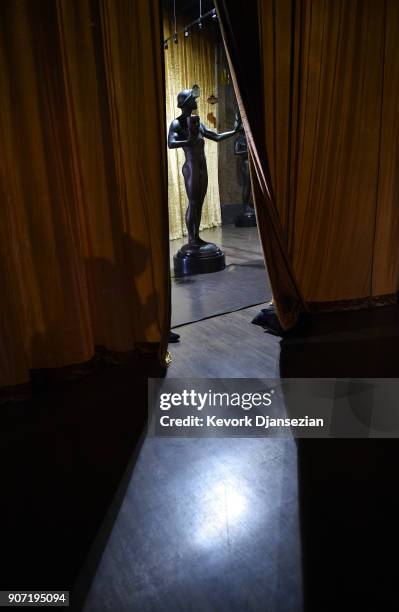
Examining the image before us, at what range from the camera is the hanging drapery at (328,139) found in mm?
2227

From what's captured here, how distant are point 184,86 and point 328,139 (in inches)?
156

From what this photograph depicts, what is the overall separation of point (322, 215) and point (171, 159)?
3484 millimetres

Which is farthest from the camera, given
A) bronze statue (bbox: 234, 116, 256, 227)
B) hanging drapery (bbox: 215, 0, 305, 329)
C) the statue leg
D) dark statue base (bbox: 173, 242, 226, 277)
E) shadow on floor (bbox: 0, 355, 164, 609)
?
bronze statue (bbox: 234, 116, 256, 227)

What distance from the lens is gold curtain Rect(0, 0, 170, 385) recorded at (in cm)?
174

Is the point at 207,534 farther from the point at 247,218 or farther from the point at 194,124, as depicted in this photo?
the point at 247,218

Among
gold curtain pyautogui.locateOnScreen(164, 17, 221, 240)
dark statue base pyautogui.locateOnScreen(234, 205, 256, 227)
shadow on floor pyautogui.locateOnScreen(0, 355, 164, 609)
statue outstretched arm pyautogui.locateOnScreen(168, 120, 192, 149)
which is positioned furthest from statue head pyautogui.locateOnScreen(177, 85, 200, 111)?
dark statue base pyautogui.locateOnScreen(234, 205, 256, 227)

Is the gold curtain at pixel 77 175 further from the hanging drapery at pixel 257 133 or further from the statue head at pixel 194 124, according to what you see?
the statue head at pixel 194 124

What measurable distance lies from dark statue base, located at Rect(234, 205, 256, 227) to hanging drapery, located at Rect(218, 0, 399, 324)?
159 inches

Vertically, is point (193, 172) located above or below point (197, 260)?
above

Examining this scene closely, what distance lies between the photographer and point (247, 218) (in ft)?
22.0

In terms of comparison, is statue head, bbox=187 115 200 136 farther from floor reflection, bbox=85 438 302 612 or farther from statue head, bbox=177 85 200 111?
floor reflection, bbox=85 438 302 612

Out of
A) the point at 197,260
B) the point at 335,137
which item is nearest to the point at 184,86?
the point at 197,260

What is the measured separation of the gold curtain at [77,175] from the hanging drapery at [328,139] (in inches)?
23.4

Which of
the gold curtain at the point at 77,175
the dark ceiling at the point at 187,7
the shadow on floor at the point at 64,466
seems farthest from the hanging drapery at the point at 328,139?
the dark ceiling at the point at 187,7
